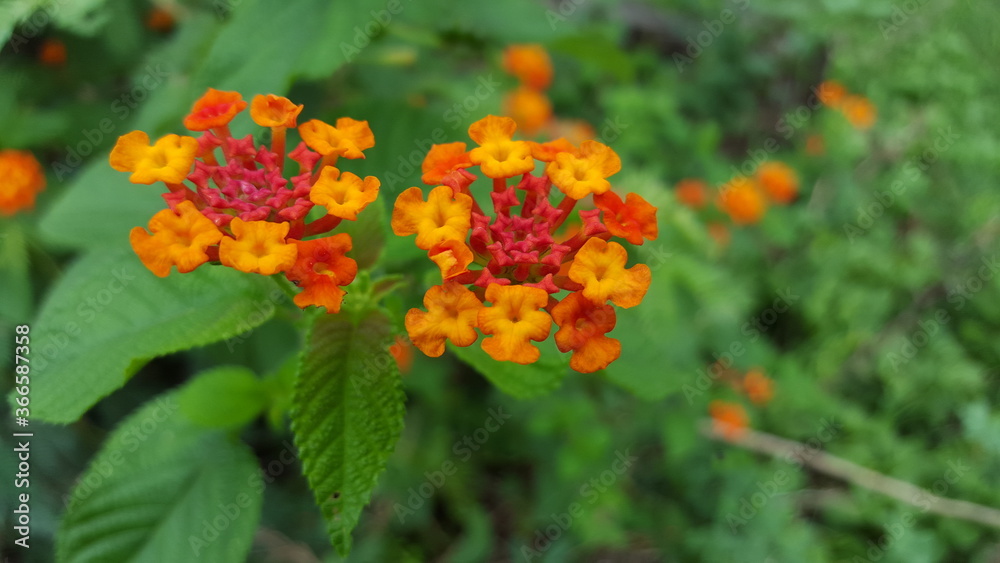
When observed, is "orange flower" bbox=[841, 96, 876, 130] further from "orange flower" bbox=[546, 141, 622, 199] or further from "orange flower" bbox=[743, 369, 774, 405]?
"orange flower" bbox=[546, 141, 622, 199]

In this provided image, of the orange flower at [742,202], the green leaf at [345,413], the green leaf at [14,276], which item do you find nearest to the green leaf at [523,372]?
the green leaf at [345,413]

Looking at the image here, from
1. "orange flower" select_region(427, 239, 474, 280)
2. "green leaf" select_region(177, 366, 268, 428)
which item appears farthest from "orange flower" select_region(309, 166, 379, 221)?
"green leaf" select_region(177, 366, 268, 428)

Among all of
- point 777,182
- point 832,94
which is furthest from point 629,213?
point 832,94

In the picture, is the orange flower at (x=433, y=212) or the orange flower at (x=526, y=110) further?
the orange flower at (x=526, y=110)

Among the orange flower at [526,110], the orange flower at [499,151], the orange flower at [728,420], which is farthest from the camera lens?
the orange flower at [526,110]

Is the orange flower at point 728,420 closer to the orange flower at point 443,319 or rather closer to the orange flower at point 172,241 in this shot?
the orange flower at point 443,319

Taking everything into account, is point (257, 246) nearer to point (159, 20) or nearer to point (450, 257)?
point (450, 257)
